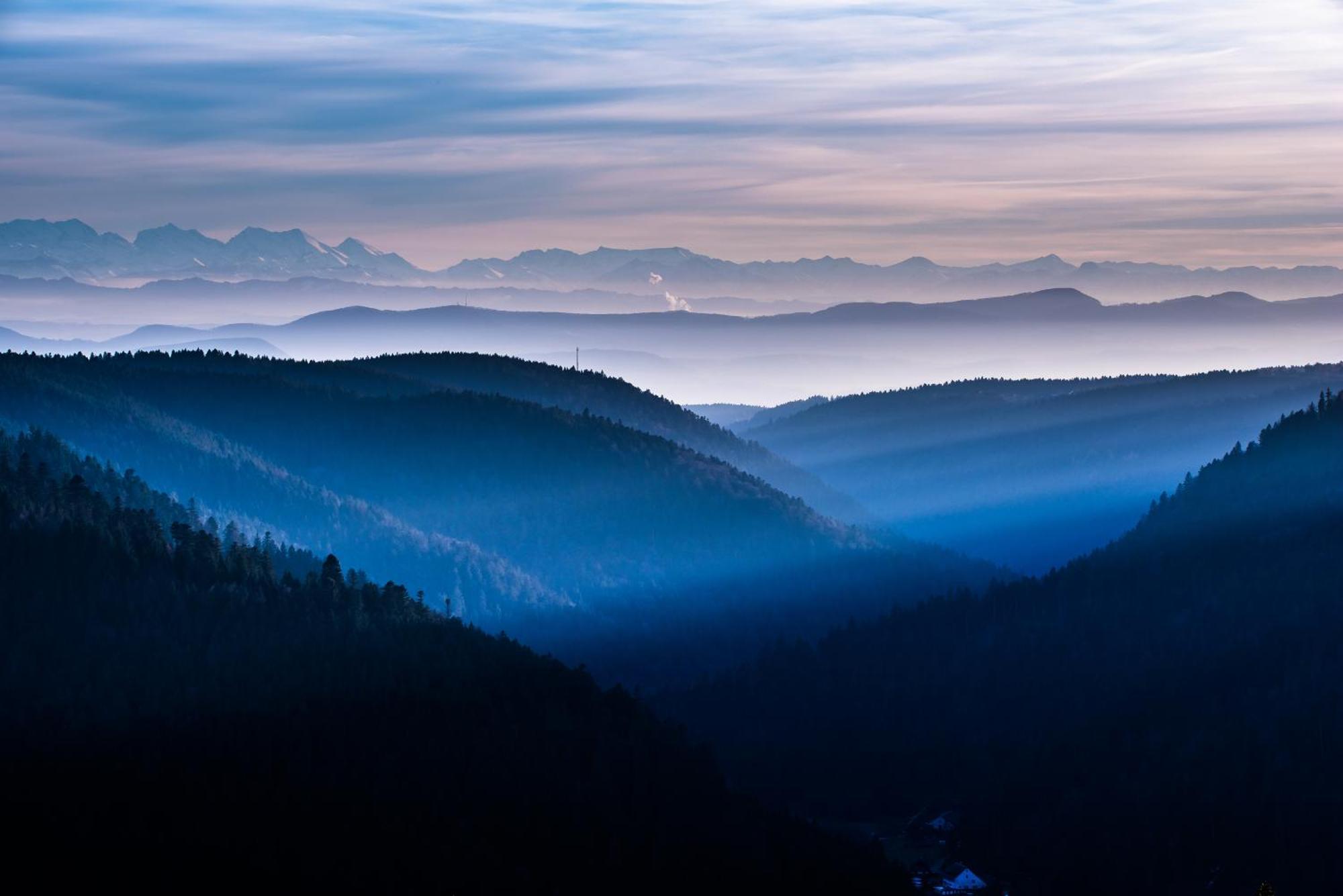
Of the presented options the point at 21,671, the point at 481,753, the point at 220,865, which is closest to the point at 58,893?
the point at 220,865

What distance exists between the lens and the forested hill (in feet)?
521

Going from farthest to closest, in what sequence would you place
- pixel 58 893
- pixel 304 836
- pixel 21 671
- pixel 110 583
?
pixel 110 583
pixel 21 671
pixel 304 836
pixel 58 893

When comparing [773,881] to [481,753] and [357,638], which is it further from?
[357,638]

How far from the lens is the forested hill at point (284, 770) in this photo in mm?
158875

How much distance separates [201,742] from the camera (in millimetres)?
173125

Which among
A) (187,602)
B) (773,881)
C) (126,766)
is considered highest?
(187,602)

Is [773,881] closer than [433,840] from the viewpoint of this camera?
No

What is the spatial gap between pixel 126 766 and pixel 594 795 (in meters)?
48.0

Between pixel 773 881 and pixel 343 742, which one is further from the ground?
pixel 343 742

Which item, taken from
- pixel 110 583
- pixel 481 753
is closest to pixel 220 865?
pixel 481 753

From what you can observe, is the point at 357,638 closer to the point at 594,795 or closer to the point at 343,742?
the point at 343,742

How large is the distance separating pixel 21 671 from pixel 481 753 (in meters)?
46.8

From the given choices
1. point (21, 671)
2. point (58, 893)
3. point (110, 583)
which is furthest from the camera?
point (110, 583)

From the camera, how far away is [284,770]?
567ft
